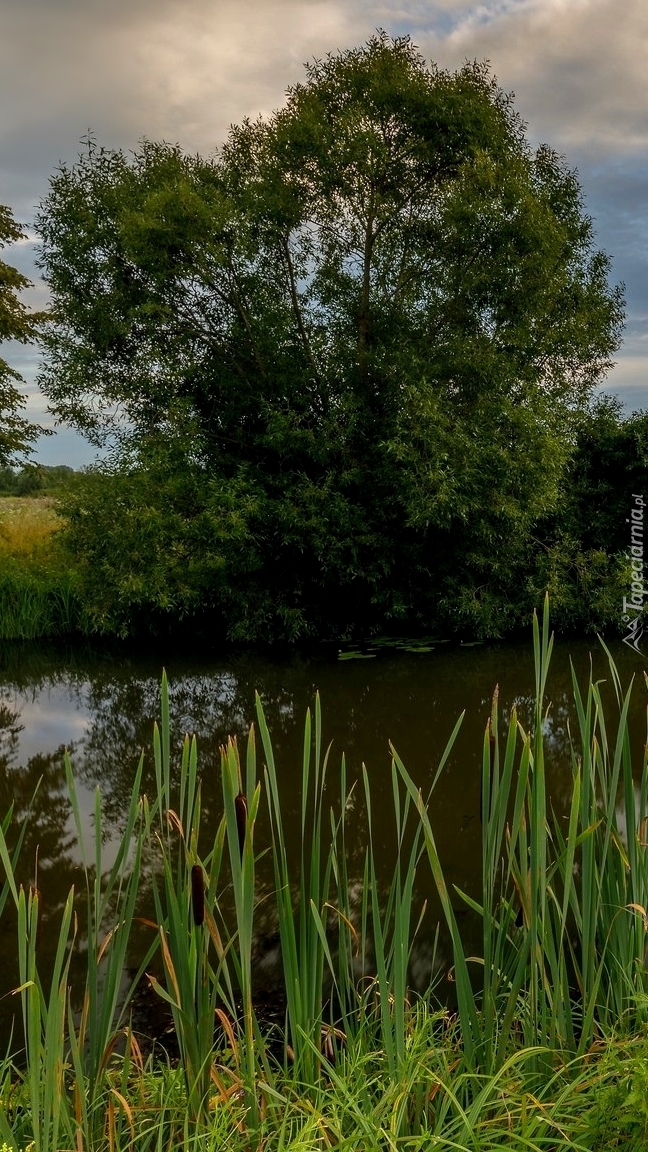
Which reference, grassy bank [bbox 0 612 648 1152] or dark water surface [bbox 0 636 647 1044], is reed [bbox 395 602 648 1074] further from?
dark water surface [bbox 0 636 647 1044]

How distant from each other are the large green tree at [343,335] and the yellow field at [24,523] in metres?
2.65

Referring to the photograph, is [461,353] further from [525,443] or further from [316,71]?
[316,71]

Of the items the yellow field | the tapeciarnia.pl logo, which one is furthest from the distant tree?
the tapeciarnia.pl logo

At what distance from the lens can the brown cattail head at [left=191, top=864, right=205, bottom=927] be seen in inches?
62.2

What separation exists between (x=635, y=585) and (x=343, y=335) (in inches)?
208

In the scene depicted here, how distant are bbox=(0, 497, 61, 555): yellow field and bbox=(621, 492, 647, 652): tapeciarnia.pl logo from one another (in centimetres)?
765

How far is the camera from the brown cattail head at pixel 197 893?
62.2 inches

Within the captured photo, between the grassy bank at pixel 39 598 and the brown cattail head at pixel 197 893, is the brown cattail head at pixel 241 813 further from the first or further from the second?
the grassy bank at pixel 39 598

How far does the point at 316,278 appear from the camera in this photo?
12.6m

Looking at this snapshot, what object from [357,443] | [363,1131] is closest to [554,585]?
[357,443]

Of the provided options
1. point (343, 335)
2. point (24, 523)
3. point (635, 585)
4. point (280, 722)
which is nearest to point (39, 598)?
point (24, 523)

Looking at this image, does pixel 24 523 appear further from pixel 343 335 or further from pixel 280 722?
pixel 280 722

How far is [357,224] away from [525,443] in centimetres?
397

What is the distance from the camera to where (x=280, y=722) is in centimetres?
754
